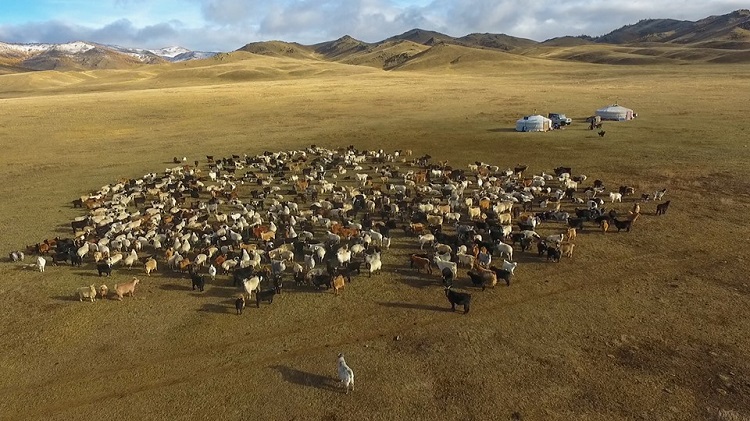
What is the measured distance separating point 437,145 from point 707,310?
1052 inches

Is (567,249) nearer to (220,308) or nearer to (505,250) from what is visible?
(505,250)

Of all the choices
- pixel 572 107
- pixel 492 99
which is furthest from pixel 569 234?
pixel 492 99

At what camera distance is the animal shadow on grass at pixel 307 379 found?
1198 cm

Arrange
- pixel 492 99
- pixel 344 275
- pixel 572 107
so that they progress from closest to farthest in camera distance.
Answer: pixel 344 275 → pixel 572 107 → pixel 492 99

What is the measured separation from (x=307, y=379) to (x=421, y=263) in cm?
669

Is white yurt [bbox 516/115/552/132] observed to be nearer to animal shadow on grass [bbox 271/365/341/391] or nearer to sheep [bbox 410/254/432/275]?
sheep [bbox 410/254/432/275]

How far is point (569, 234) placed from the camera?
1942cm

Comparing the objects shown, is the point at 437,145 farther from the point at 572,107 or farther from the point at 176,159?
the point at 572,107

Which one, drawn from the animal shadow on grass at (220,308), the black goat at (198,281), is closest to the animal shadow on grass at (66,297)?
the black goat at (198,281)

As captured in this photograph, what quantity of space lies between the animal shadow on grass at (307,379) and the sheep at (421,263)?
639cm

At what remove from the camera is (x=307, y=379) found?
40.1ft

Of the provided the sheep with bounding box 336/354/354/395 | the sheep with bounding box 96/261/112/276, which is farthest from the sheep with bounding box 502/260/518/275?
the sheep with bounding box 96/261/112/276

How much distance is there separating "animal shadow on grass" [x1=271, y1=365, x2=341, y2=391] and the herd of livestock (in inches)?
136

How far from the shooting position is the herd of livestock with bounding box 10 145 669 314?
57.8ft
